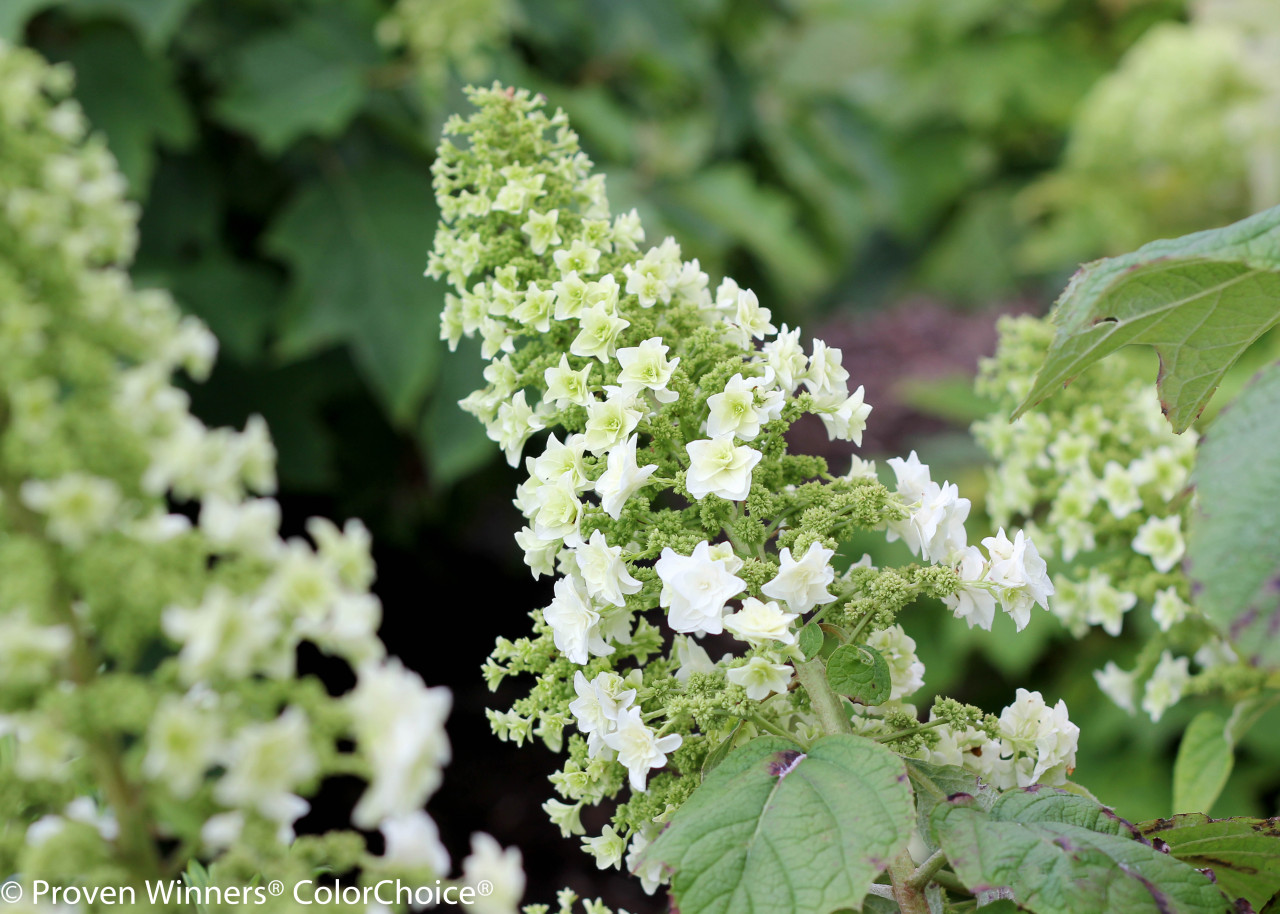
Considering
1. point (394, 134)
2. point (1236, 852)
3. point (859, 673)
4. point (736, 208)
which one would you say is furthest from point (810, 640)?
point (736, 208)

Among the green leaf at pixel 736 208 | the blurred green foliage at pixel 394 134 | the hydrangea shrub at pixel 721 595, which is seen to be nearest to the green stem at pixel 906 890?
the hydrangea shrub at pixel 721 595

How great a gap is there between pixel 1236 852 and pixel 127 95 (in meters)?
2.36

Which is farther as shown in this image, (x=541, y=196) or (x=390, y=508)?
(x=390, y=508)

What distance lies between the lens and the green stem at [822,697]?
22.7 inches

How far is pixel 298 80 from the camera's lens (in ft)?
7.35

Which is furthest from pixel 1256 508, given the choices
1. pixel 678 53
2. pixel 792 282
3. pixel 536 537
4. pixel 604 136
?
pixel 792 282

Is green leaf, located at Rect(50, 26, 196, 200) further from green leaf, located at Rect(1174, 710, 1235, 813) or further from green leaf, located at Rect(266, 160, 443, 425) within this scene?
green leaf, located at Rect(1174, 710, 1235, 813)

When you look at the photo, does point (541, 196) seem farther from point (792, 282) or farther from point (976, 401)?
point (792, 282)

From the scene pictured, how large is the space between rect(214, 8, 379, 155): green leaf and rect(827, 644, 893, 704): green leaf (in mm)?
1914

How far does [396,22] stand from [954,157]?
2709 millimetres

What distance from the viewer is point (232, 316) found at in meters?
2.34

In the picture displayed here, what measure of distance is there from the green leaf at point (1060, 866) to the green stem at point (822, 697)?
7cm

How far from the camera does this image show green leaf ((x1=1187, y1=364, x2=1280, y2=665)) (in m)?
0.44

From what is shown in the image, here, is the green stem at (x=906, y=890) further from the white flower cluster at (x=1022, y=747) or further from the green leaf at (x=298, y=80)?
the green leaf at (x=298, y=80)
